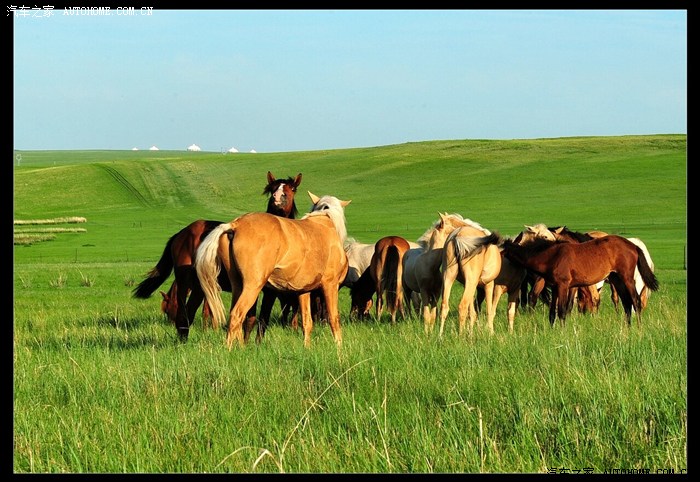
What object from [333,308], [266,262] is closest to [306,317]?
[333,308]

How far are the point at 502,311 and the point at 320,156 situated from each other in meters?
73.2

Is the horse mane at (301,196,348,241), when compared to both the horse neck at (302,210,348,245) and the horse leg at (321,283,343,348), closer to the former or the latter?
the horse neck at (302,210,348,245)

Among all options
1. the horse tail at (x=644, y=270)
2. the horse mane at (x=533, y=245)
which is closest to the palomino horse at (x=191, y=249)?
the horse mane at (x=533, y=245)

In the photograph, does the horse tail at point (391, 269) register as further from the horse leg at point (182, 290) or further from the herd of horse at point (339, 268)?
the horse leg at point (182, 290)

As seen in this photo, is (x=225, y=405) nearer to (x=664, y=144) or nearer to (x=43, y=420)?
(x=43, y=420)

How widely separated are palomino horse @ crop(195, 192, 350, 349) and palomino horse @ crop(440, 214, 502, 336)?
7.79 ft

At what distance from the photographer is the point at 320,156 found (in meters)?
88.3

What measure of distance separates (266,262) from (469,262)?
Answer: 4.11 metres

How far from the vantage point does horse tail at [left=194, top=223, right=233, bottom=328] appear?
952cm

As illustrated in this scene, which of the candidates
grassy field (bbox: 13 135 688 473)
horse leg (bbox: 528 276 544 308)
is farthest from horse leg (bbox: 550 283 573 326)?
horse leg (bbox: 528 276 544 308)

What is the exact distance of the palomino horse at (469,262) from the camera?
12.4m

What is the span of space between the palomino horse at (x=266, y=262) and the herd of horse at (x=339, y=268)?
0.04ft

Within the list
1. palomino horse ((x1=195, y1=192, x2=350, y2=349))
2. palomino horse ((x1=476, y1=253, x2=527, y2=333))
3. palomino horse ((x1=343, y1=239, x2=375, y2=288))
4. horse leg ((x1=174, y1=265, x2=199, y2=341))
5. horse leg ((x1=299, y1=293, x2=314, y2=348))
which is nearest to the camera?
palomino horse ((x1=195, y1=192, x2=350, y2=349))
